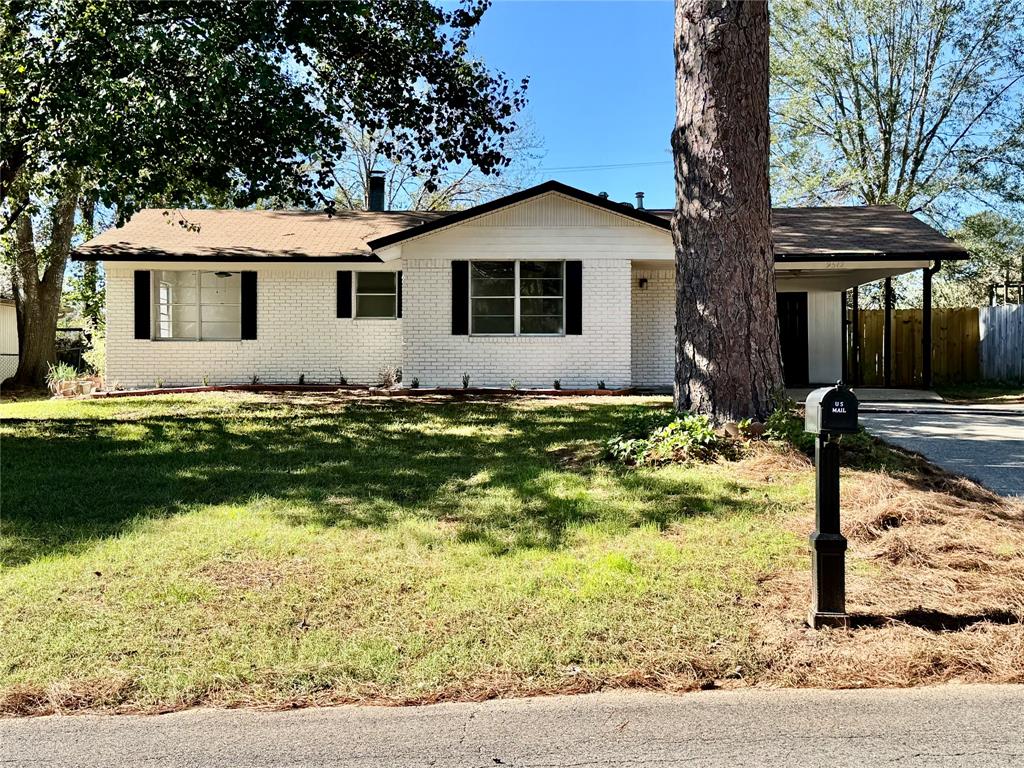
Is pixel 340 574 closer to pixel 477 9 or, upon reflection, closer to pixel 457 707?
pixel 457 707

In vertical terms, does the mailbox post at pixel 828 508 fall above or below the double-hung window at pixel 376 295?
below

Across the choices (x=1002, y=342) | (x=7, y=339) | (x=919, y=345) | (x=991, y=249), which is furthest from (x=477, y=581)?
(x=991, y=249)

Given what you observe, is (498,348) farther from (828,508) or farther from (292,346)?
(828,508)

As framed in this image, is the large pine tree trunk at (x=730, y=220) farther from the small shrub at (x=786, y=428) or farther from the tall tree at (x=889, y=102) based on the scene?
the tall tree at (x=889, y=102)

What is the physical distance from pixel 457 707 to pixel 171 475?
16.1ft

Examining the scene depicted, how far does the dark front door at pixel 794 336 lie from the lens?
18.3m

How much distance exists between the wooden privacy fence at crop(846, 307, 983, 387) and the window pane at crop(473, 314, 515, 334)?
9.29 meters

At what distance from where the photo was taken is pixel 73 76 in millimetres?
9805

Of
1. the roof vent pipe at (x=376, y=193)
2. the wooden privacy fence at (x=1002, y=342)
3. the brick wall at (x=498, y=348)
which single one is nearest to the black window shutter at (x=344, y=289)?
the brick wall at (x=498, y=348)

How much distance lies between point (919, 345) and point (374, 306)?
13379mm

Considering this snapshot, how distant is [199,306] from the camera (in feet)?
55.9

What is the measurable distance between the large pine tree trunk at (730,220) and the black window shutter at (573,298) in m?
7.94

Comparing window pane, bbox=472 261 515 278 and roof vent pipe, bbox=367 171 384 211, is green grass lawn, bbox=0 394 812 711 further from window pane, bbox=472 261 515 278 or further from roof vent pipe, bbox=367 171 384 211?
roof vent pipe, bbox=367 171 384 211

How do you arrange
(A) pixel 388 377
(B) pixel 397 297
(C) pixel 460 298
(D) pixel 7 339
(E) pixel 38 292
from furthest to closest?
(D) pixel 7 339, (E) pixel 38 292, (B) pixel 397 297, (A) pixel 388 377, (C) pixel 460 298
